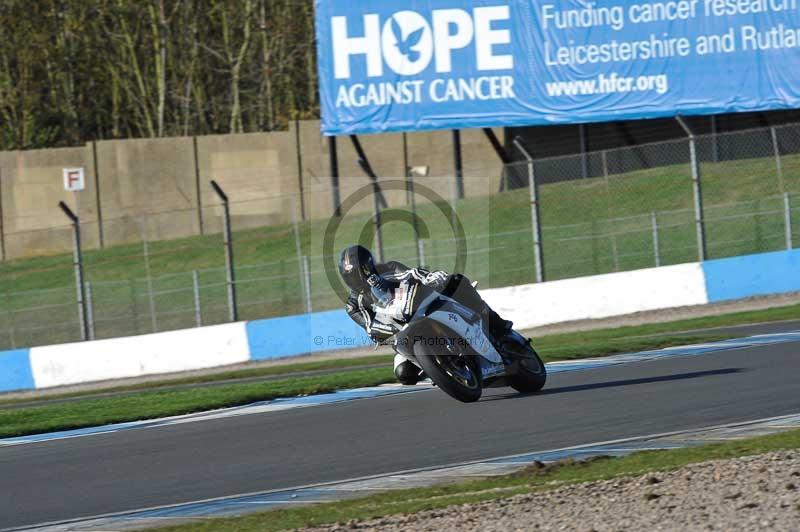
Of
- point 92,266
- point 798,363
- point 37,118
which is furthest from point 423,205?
point 37,118

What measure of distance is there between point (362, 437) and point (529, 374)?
2.13m

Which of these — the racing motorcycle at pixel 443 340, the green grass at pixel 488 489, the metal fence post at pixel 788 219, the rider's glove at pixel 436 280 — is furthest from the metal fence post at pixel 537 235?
the green grass at pixel 488 489

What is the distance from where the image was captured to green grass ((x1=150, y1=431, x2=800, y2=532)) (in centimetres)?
698

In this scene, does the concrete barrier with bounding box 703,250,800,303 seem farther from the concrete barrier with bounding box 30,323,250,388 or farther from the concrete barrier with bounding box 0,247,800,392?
the concrete barrier with bounding box 30,323,250,388

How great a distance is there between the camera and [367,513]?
6.98m

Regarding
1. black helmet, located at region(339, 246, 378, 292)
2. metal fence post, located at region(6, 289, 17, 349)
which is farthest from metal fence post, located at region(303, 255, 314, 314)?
black helmet, located at region(339, 246, 378, 292)

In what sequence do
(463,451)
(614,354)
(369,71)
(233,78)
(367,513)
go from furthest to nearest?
1. (233,78)
2. (369,71)
3. (614,354)
4. (463,451)
5. (367,513)

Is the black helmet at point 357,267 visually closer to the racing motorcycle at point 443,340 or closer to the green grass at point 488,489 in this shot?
the racing motorcycle at point 443,340

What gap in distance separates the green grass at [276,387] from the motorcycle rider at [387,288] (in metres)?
3.18

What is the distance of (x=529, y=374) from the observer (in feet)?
36.8

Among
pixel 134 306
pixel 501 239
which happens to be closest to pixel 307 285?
pixel 134 306

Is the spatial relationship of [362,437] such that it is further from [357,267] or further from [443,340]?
[357,267]

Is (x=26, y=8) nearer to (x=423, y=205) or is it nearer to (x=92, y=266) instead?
(x=92, y=266)

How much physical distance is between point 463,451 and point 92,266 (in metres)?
21.2
